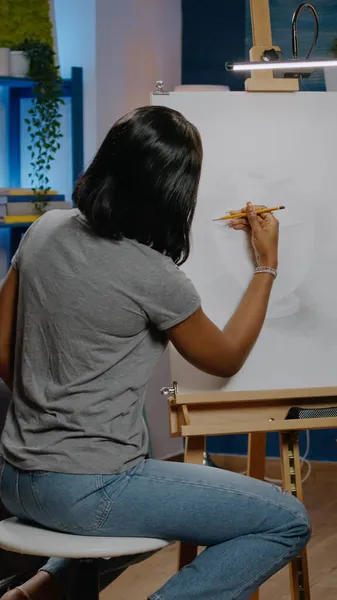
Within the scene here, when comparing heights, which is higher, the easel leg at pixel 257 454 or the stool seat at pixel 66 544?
the stool seat at pixel 66 544

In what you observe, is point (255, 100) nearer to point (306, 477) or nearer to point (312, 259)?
point (312, 259)

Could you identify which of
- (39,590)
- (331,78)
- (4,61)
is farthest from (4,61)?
(39,590)

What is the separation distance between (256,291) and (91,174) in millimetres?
463

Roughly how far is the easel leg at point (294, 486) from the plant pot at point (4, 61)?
2025mm

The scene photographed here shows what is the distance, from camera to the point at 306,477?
3617 mm

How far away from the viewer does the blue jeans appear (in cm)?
150

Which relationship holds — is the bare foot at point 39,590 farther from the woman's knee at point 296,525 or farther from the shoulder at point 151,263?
the shoulder at point 151,263

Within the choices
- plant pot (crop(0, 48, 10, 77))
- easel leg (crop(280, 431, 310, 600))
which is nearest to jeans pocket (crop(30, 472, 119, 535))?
easel leg (crop(280, 431, 310, 600))

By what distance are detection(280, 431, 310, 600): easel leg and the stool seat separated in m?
0.45

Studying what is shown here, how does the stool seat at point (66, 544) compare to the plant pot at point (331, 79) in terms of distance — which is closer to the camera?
the stool seat at point (66, 544)

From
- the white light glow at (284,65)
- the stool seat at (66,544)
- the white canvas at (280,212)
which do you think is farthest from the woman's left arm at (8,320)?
the white light glow at (284,65)

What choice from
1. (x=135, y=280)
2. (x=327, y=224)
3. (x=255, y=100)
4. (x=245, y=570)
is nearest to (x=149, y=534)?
(x=245, y=570)

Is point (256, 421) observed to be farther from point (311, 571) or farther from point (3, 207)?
point (3, 207)

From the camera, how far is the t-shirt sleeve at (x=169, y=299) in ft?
4.99
